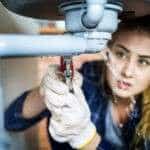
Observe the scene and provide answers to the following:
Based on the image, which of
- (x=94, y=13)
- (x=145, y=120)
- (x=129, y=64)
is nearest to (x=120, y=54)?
(x=129, y=64)

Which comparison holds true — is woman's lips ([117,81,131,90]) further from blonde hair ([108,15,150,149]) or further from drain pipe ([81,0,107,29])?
drain pipe ([81,0,107,29])

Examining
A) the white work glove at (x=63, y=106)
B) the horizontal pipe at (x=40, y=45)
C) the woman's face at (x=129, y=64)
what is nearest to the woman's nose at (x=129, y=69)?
the woman's face at (x=129, y=64)

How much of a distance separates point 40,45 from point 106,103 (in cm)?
40

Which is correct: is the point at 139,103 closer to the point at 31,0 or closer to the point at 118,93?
the point at 118,93

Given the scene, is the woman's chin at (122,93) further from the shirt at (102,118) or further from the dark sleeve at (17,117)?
the dark sleeve at (17,117)

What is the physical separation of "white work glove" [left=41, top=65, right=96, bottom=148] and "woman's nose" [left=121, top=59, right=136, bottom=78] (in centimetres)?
11

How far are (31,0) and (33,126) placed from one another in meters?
0.38

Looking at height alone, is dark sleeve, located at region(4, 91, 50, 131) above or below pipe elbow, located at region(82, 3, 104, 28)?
below

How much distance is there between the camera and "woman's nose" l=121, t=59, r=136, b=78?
0.70 metres

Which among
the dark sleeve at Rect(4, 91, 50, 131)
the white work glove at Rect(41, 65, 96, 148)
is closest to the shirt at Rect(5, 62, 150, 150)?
the dark sleeve at Rect(4, 91, 50, 131)

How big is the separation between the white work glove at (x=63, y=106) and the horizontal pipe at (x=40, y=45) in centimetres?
14

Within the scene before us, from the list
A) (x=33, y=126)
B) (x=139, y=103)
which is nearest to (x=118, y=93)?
(x=139, y=103)

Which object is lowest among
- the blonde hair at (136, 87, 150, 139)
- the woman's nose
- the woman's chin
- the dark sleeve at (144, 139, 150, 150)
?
the dark sleeve at (144, 139, 150, 150)

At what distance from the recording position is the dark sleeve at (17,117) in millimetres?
724
